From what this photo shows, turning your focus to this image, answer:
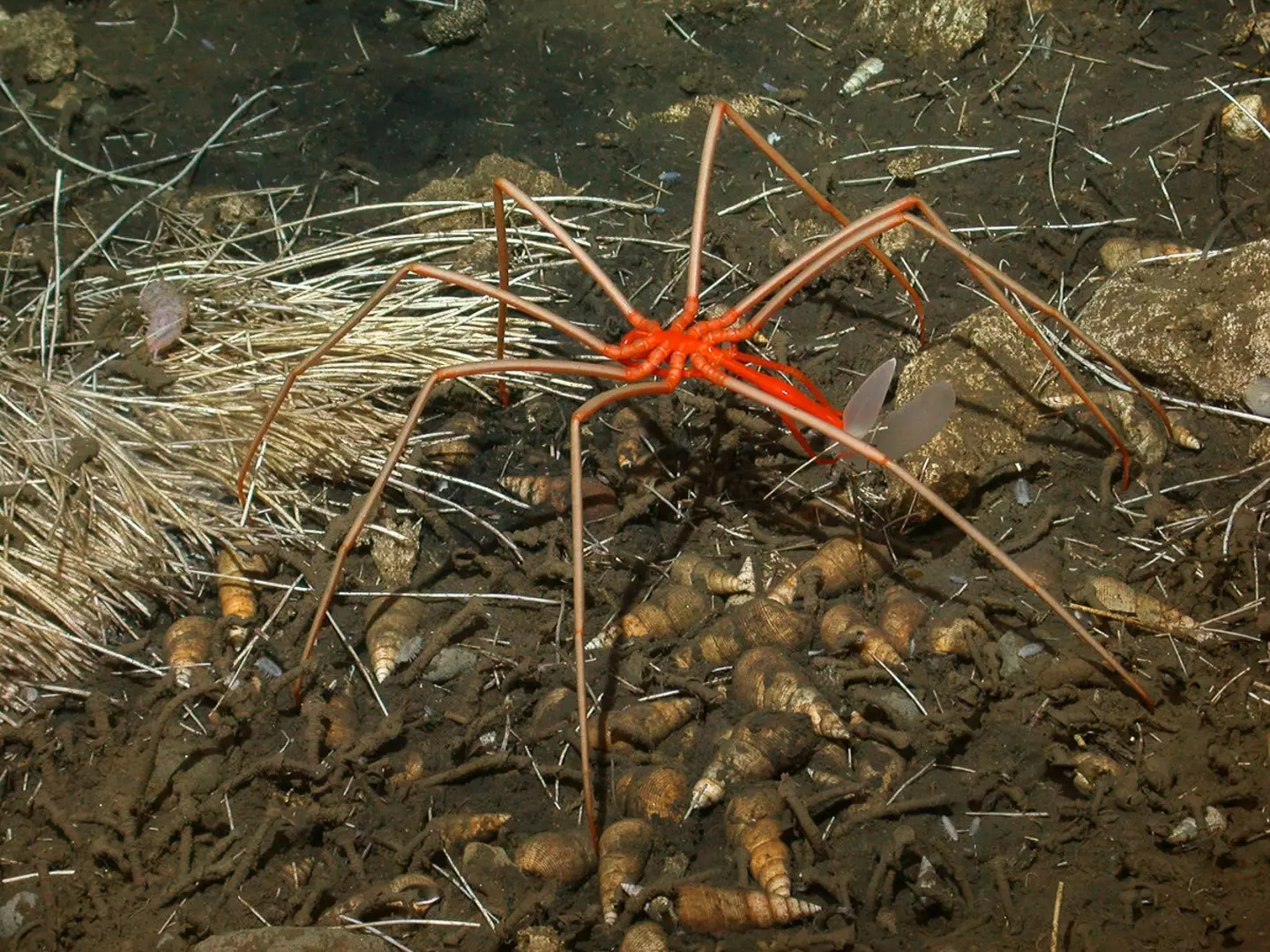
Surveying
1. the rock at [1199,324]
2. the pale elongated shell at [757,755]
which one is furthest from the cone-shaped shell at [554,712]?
the rock at [1199,324]

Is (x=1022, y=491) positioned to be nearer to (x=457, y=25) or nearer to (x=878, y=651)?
(x=878, y=651)

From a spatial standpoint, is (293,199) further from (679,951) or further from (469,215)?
(679,951)

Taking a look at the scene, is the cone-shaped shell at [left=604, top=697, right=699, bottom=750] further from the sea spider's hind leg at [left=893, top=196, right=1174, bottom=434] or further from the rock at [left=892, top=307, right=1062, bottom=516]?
the sea spider's hind leg at [left=893, top=196, right=1174, bottom=434]

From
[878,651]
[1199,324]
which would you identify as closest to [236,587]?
[878,651]

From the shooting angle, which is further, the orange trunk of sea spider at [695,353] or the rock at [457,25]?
the rock at [457,25]

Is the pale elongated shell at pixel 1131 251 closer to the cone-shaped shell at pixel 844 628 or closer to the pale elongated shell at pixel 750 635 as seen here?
the cone-shaped shell at pixel 844 628

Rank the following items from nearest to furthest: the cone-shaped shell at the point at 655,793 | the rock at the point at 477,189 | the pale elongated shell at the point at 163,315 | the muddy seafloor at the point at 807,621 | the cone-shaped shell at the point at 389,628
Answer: the muddy seafloor at the point at 807,621 → the cone-shaped shell at the point at 655,793 → the cone-shaped shell at the point at 389,628 → the pale elongated shell at the point at 163,315 → the rock at the point at 477,189
